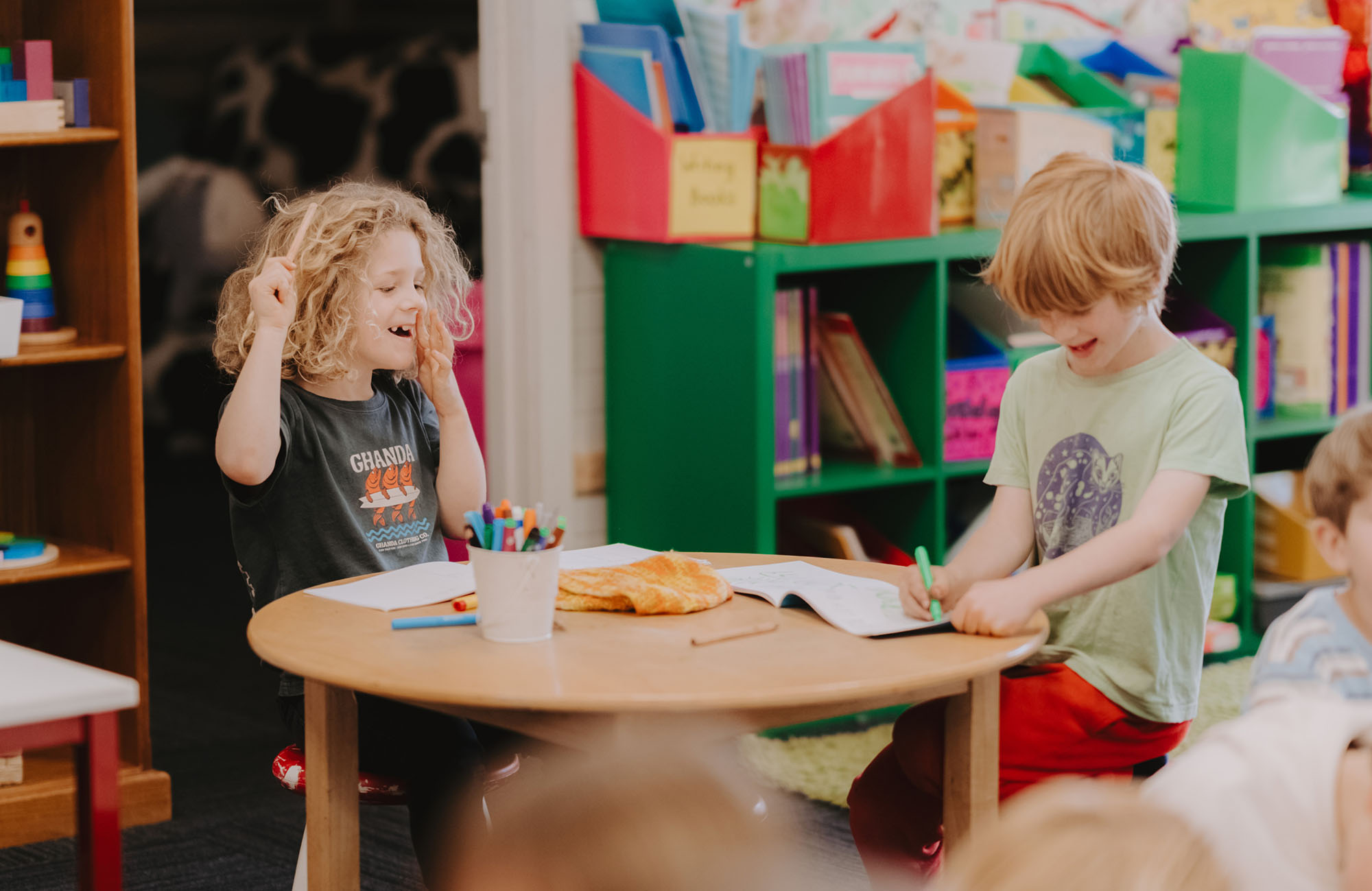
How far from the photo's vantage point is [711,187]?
2871mm

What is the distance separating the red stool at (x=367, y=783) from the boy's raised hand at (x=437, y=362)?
448mm

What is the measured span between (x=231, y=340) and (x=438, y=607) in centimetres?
58

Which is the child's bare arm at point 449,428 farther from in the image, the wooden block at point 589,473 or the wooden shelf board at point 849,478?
the wooden block at point 589,473

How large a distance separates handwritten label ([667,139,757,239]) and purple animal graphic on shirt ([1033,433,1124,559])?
1216 mm

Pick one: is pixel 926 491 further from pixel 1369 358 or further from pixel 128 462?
pixel 128 462

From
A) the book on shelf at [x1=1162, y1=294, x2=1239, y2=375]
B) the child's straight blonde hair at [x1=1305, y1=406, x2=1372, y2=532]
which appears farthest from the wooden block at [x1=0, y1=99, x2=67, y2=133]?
the book on shelf at [x1=1162, y1=294, x2=1239, y2=375]

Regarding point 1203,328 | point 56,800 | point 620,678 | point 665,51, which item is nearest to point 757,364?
point 665,51

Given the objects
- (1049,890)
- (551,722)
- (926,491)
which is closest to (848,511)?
(926,491)

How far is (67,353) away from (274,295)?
84 centimetres

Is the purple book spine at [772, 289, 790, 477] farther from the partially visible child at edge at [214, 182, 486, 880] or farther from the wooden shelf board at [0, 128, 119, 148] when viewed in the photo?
the wooden shelf board at [0, 128, 119, 148]

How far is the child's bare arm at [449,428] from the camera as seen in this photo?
76.7 inches

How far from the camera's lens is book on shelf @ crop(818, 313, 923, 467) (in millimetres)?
2984

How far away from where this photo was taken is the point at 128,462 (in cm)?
257

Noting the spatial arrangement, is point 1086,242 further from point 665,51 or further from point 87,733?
point 665,51
